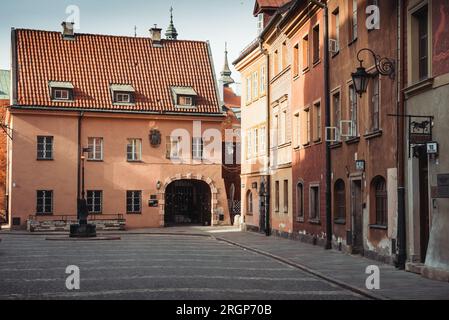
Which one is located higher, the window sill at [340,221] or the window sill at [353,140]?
the window sill at [353,140]

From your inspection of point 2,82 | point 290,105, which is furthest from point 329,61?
point 2,82

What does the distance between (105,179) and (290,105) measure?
653 inches

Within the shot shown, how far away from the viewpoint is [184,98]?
160ft

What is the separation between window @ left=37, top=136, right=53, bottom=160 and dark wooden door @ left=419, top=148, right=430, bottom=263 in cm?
3028

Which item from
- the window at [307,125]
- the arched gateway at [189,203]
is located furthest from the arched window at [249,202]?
the window at [307,125]

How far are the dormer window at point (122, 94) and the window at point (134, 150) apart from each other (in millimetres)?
2490

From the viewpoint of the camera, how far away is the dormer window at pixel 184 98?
1903 inches

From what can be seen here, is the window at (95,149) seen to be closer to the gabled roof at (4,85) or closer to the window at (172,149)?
the window at (172,149)

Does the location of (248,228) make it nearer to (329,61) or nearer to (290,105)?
(290,105)

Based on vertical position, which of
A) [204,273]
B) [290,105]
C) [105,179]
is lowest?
[204,273]

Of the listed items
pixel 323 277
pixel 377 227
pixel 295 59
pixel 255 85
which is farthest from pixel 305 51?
Result: pixel 323 277

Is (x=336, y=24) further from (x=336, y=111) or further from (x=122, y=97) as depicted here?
(x=122, y=97)

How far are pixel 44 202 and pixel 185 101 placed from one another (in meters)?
10.8
